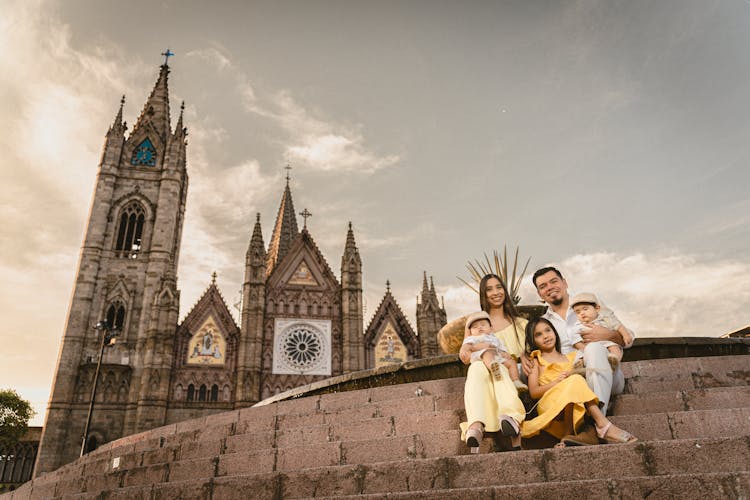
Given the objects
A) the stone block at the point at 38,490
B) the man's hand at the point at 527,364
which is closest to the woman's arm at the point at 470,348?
the man's hand at the point at 527,364

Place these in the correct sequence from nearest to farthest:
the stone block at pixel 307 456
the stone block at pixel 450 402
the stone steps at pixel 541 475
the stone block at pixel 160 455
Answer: the stone steps at pixel 541 475 < the stone block at pixel 307 456 < the stone block at pixel 450 402 < the stone block at pixel 160 455

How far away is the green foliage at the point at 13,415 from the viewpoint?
1304 inches

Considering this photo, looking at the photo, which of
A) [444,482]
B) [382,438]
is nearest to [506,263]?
[382,438]

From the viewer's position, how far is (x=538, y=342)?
471cm

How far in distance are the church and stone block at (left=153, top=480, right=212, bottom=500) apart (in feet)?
73.7

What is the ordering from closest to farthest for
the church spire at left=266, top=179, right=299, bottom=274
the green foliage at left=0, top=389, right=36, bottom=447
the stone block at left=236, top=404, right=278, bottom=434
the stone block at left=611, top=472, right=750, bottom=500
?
the stone block at left=611, top=472, right=750, bottom=500, the stone block at left=236, top=404, right=278, bottom=434, the green foliage at left=0, top=389, right=36, bottom=447, the church spire at left=266, top=179, right=299, bottom=274

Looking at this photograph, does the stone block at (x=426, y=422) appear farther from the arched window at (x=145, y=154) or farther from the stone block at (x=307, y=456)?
the arched window at (x=145, y=154)

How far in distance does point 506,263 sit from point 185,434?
17.9 feet

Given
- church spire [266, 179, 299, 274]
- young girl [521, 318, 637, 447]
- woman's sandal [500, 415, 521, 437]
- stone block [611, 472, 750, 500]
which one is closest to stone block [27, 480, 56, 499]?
woman's sandal [500, 415, 521, 437]

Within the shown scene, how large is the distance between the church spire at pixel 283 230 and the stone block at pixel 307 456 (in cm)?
3626

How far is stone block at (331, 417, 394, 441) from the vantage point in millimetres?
5320

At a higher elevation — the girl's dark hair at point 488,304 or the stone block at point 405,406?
the girl's dark hair at point 488,304

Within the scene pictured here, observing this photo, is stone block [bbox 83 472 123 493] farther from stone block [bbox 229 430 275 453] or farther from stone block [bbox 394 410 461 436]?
stone block [bbox 394 410 461 436]

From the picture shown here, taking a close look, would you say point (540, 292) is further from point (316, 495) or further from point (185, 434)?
point (185, 434)
